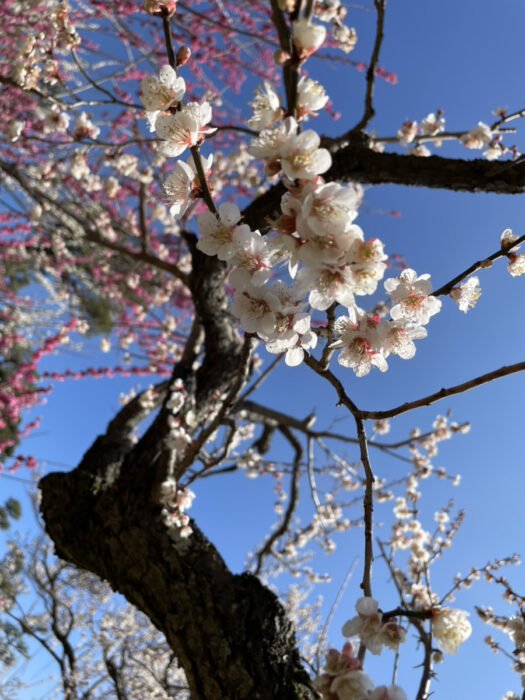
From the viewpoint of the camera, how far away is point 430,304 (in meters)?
1.07

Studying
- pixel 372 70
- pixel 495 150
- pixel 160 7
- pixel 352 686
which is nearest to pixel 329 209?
pixel 160 7

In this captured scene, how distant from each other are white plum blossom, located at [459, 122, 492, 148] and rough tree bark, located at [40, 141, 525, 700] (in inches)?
25.5

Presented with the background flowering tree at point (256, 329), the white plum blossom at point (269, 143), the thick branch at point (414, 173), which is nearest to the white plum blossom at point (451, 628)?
the background flowering tree at point (256, 329)

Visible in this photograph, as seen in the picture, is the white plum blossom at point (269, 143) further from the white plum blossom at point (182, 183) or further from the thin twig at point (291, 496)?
the thin twig at point (291, 496)

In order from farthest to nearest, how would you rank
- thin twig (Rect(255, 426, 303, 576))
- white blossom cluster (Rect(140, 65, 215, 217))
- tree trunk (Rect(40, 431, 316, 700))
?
thin twig (Rect(255, 426, 303, 576)) → tree trunk (Rect(40, 431, 316, 700)) → white blossom cluster (Rect(140, 65, 215, 217))

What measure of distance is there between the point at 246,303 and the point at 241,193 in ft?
19.6

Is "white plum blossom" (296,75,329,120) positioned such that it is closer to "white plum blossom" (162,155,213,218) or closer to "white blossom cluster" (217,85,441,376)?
"white blossom cluster" (217,85,441,376)

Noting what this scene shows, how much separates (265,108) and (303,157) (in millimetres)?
148

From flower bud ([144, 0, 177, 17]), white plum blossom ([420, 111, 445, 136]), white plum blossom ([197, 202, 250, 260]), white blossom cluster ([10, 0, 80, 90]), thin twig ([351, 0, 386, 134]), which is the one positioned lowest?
white plum blossom ([197, 202, 250, 260])

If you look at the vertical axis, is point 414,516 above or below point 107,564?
above

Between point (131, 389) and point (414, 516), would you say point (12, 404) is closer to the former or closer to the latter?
point (131, 389)

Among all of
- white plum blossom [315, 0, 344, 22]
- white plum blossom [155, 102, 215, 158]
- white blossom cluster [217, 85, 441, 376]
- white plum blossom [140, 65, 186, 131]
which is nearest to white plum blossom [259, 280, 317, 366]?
white blossom cluster [217, 85, 441, 376]

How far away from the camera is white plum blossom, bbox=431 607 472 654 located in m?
0.88

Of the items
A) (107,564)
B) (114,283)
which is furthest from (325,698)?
(114,283)
